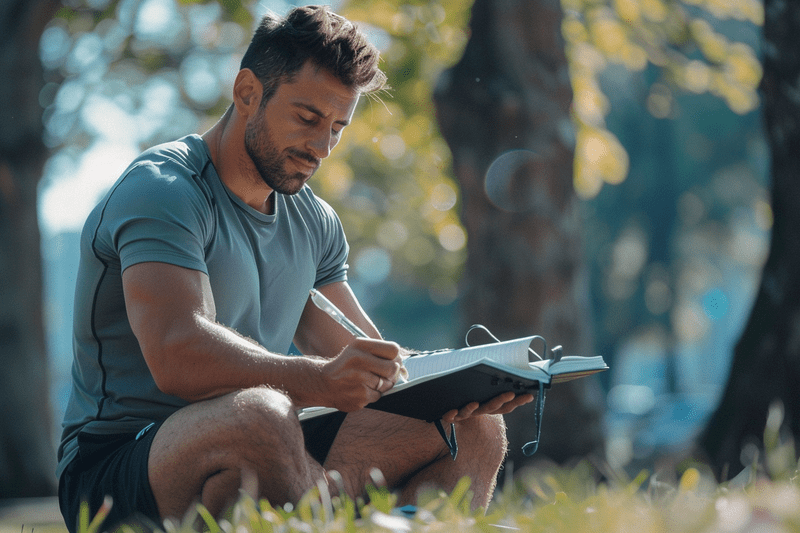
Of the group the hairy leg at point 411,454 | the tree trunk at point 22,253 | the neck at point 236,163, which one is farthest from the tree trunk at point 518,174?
the tree trunk at point 22,253

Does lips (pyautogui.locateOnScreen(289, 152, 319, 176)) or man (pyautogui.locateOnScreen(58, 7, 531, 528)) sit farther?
lips (pyautogui.locateOnScreen(289, 152, 319, 176))

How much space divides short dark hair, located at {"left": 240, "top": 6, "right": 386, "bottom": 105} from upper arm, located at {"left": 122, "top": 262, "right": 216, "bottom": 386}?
97 cm

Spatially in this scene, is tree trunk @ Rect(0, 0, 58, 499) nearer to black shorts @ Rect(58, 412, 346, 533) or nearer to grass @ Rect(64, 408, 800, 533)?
black shorts @ Rect(58, 412, 346, 533)

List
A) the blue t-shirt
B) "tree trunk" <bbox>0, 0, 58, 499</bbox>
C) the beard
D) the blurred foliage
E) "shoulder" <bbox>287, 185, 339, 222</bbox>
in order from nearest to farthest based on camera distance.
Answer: the blue t-shirt, the beard, "shoulder" <bbox>287, 185, 339, 222</bbox>, "tree trunk" <bbox>0, 0, 58, 499</bbox>, the blurred foliage

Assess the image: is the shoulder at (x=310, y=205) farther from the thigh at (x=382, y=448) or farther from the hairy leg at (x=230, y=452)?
the hairy leg at (x=230, y=452)

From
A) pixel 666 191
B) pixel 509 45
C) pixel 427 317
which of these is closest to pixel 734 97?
pixel 509 45

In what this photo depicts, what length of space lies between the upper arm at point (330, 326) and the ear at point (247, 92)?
0.80m

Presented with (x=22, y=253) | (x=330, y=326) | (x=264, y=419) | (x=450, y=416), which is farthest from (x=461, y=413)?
(x=22, y=253)

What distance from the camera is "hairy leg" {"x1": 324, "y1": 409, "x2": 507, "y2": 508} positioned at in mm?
2955

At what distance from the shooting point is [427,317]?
37.9 m

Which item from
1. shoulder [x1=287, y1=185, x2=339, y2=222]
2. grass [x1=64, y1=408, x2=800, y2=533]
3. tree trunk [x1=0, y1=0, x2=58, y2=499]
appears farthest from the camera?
tree trunk [x1=0, y1=0, x2=58, y2=499]

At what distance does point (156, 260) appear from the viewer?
8.27ft

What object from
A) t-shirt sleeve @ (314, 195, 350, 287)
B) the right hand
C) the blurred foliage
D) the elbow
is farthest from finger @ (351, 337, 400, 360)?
the blurred foliage

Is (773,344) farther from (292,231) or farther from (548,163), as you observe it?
(292,231)
